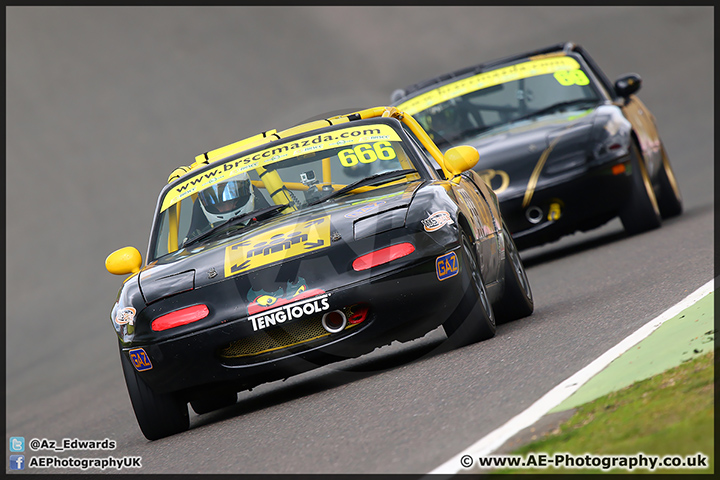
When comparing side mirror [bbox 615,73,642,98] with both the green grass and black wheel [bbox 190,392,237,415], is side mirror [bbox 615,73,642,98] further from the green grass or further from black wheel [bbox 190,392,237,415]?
the green grass

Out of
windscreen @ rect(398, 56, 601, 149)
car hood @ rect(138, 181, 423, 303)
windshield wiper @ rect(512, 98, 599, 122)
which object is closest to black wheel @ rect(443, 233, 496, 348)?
car hood @ rect(138, 181, 423, 303)

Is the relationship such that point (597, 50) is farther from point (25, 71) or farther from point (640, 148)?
point (640, 148)

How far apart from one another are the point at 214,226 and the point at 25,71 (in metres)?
19.2

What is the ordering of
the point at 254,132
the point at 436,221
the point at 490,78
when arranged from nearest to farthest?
the point at 436,221 < the point at 490,78 < the point at 254,132

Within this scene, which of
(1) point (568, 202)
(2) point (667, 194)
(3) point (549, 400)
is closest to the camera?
(3) point (549, 400)

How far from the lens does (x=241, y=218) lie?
24.6ft

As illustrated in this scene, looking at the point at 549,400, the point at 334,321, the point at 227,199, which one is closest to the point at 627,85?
the point at 227,199

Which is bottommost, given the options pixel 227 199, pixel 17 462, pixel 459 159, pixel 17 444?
pixel 17 444

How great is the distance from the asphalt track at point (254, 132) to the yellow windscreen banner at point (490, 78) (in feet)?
6.05

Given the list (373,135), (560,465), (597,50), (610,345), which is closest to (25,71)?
(597,50)

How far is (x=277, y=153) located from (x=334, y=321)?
176 cm

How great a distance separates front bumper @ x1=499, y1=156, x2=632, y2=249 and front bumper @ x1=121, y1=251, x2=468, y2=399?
4.58 m

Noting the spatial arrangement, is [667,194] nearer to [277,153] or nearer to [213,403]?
[277,153]

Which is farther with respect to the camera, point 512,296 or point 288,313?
point 512,296
